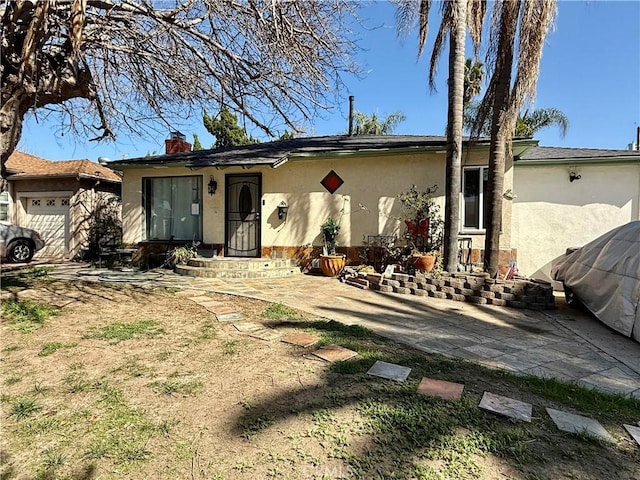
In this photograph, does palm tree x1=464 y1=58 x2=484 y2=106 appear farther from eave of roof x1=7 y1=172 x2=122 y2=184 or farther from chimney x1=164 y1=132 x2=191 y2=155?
eave of roof x1=7 y1=172 x2=122 y2=184

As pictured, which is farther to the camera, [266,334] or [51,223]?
[51,223]

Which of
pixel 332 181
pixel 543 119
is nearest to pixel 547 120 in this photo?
pixel 543 119

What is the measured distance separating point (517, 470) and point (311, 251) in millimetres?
7870

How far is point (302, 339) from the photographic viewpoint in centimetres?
400

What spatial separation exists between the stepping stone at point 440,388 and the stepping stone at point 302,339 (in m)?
1.31

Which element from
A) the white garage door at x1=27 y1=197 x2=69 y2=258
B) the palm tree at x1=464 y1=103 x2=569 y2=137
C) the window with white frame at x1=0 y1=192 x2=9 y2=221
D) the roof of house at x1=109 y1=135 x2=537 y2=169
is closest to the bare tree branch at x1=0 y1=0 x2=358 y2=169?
the roof of house at x1=109 y1=135 x2=537 y2=169

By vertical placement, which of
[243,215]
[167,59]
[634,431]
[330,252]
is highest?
[167,59]

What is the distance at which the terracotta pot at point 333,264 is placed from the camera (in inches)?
350

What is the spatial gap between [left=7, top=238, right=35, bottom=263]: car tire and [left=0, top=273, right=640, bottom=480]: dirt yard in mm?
9712

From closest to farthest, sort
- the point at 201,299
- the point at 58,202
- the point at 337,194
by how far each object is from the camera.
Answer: the point at 201,299 → the point at 337,194 → the point at 58,202

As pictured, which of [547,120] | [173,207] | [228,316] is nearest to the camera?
[228,316]

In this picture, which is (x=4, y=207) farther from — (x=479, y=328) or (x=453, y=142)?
(x=479, y=328)

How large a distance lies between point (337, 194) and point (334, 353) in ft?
21.0

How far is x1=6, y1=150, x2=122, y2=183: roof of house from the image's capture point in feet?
41.7
